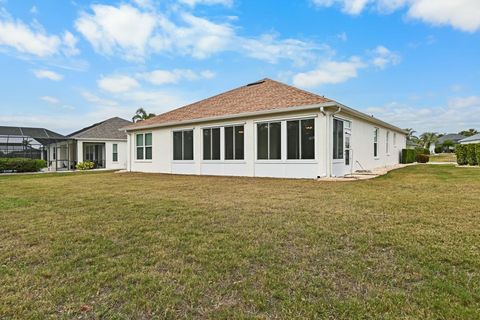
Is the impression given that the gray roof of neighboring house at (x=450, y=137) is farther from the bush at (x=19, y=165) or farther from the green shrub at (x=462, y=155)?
the bush at (x=19, y=165)

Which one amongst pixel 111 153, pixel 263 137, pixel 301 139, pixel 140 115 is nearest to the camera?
pixel 301 139

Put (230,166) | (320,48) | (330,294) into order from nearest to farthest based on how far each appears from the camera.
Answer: (330,294) < (230,166) < (320,48)

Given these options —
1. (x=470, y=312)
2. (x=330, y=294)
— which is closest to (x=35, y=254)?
(x=330, y=294)

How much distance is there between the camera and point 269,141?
13.2 m

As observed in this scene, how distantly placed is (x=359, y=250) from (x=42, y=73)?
72.3 feet

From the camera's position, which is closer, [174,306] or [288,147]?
[174,306]

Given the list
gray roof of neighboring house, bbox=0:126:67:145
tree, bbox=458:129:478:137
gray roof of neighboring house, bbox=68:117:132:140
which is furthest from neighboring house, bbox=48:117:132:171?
tree, bbox=458:129:478:137

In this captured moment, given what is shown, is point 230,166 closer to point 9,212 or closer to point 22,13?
point 9,212

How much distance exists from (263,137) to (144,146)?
9351 mm

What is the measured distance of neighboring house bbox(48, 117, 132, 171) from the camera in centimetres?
2661

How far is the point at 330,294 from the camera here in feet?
8.28

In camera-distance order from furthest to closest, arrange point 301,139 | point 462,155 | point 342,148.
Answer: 1. point 462,155
2. point 342,148
3. point 301,139

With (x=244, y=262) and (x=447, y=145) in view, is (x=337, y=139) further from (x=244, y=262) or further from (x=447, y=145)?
(x=447, y=145)

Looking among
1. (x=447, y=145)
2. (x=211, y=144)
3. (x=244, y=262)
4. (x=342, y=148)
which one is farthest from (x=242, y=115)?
(x=447, y=145)
